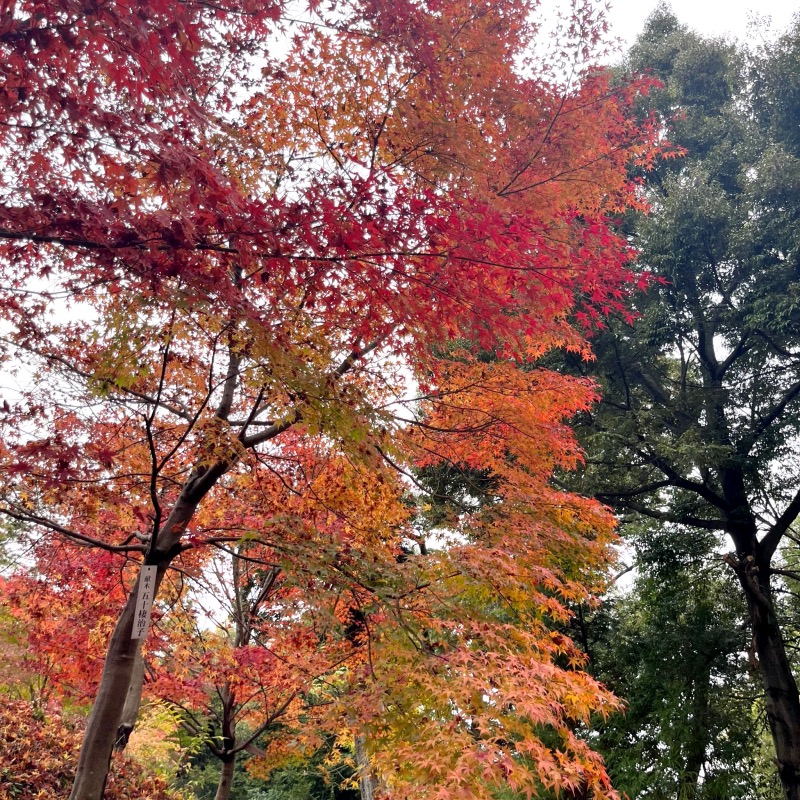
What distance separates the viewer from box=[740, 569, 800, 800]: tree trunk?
864cm

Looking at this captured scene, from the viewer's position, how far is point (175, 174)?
2434 millimetres

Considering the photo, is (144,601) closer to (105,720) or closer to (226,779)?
(105,720)

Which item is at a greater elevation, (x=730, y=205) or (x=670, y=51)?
(x=670, y=51)

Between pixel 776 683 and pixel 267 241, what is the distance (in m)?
9.87

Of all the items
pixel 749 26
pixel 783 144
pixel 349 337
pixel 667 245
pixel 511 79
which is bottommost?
pixel 349 337

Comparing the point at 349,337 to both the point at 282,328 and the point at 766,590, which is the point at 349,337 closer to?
the point at 282,328

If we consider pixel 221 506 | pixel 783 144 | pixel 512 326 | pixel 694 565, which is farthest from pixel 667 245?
pixel 221 506

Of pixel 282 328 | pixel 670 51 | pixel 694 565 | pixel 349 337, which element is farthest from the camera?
pixel 670 51

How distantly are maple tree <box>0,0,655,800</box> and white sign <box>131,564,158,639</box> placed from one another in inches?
11.0

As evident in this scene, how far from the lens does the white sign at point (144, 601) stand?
12.0 feet

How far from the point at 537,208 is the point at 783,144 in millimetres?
6825

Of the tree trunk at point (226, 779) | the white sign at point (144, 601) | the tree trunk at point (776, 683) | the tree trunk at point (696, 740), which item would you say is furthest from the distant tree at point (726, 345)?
the white sign at point (144, 601)

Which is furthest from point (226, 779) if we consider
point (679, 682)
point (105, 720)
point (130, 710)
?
point (679, 682)

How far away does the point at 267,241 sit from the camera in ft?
9.02
